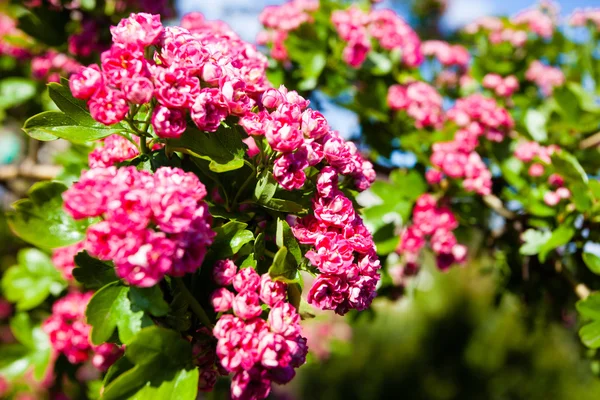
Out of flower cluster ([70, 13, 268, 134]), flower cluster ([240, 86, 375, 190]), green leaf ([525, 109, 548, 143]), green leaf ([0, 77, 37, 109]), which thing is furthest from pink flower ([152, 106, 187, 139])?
green leaf ([0, 77, 37, 109])

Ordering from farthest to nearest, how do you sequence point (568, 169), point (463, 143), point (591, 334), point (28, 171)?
point (28, 171)
point (463, 143)
point (568, 169)
point (591, 334)

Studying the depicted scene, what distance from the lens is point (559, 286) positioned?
6.48 feet

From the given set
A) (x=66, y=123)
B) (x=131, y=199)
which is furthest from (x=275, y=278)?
(x=66, y=123)

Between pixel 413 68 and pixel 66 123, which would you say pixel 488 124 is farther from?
pixel 66 123

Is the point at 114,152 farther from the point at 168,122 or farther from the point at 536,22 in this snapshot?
the point at 536,22

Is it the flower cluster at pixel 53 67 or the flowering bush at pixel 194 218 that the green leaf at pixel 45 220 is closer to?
the flowering bush at pixel 194 218

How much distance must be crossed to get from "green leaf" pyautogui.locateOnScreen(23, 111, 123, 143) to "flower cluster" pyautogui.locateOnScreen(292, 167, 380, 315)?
390 millimetres

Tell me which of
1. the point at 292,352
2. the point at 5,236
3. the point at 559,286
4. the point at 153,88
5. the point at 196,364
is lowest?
the point at 5,236

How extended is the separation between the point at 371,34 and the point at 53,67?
1339 mm

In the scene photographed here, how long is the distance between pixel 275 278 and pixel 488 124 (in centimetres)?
126

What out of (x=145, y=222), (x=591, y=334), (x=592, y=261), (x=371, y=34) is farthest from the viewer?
(x=371, y=34)

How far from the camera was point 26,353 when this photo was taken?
1.76 meters

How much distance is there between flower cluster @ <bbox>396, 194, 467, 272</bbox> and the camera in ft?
5.16

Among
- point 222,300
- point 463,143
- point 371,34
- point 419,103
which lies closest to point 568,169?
point 463,143
